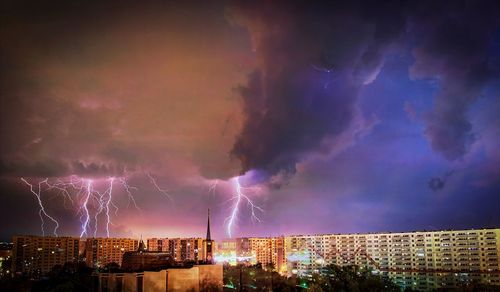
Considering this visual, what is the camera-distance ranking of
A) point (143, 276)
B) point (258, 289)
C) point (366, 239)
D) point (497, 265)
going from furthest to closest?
point (366, 239)
point (497, 265)
point (258, 289)
point (143, 276)

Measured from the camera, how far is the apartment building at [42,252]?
6100 cm

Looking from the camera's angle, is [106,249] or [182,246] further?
[182,246]

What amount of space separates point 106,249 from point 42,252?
8.87 metres

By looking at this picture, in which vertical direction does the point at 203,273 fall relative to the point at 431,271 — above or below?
above

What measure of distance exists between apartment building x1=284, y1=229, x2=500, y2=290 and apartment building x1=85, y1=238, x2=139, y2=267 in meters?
28.4

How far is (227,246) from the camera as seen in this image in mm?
79000

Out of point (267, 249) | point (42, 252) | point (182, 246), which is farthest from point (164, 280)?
point (267, 249)

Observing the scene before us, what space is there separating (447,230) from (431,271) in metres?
4.86

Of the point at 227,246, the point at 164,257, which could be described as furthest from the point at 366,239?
the point at 164,257

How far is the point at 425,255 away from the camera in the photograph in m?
49.7

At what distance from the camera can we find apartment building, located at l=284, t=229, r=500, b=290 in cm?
4506

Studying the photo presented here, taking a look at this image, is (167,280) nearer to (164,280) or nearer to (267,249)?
(164,280)

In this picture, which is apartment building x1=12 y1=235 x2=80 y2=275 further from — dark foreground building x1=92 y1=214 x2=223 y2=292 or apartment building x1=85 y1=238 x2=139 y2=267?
dark foreground building x1=92 y1=214 x2=223 y2=292

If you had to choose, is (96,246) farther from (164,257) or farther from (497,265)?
(497,265)
